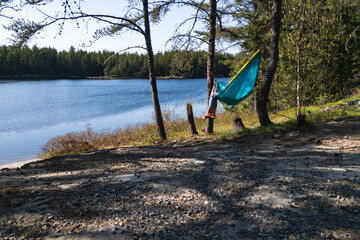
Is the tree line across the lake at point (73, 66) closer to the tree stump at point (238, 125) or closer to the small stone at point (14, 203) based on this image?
the tree stump at point (238, 125)

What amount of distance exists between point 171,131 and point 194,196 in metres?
10.1

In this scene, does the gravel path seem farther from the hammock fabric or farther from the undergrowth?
the hammock fabric

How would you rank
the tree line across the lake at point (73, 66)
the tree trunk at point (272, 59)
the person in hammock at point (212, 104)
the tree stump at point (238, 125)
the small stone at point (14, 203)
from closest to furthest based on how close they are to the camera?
the small stone at point (14, 203), the tree trunk at point (272, 59), the person in hammock at point (212, 104), the tree stump at point (238, 125), the tree line across the lake at point (73, 66)

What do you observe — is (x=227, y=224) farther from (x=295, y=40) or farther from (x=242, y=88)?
(x=295, y=40)

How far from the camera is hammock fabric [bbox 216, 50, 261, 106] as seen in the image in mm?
7961

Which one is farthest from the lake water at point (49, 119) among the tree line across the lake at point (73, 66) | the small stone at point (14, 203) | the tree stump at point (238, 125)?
the tree line across the lake at point (73, 66)

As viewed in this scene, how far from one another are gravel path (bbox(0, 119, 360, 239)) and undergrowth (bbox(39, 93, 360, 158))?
193 cm

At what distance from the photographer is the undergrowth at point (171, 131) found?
8414mm

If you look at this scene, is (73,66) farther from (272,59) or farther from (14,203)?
(14,203)

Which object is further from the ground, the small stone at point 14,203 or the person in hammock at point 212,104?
the person in hammock at point 212,104

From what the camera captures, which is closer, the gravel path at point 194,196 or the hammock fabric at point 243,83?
the gravel path at point 194,196

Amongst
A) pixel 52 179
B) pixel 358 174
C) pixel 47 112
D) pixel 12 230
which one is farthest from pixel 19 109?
pixel 358 174

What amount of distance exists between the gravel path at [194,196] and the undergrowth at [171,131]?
6.32 feet

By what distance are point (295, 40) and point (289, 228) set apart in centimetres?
619
